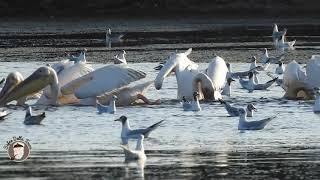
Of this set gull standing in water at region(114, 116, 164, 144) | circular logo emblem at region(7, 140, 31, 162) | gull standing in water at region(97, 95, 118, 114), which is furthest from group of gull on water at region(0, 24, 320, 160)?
circular logo emblem at region(7, 140, 31, 162)

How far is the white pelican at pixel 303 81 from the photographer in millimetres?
22156

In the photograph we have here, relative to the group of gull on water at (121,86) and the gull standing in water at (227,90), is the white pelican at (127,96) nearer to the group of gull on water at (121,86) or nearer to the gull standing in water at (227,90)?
the group of gull on water at (121,86)

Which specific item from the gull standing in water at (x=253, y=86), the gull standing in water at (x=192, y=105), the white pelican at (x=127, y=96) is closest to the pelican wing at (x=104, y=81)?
the white pelican at (x=127, y=96)

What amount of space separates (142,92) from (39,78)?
1737 mm

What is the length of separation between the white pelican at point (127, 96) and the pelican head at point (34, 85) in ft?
2.60

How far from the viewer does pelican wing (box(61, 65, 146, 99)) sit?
2069 cm

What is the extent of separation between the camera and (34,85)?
20.7m

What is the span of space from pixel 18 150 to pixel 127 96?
626 centimetres

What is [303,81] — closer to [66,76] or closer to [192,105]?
[192,105]

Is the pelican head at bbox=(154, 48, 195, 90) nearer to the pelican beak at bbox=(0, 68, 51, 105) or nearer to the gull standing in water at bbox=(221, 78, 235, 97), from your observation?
the gull standing in water at bbox=(221, 78, 235, 97)

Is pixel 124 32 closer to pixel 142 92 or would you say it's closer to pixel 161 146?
pixel 142 92

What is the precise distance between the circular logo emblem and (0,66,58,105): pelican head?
460cm

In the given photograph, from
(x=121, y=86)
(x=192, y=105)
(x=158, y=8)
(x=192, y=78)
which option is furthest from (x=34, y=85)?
(x=158, y=8)

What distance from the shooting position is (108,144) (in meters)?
15.9
